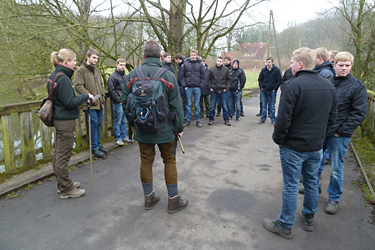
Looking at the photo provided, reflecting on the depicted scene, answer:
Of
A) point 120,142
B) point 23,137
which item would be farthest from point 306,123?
point 120,142

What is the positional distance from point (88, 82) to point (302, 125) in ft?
12.9

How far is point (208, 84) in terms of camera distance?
8719 millimetres

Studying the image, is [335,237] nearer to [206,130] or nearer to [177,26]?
[206,130]

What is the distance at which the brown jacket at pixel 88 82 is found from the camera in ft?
16.3

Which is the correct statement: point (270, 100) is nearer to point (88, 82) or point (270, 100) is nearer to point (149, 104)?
point (88, 82)

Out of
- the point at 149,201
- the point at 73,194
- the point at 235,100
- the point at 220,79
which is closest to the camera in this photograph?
the point at 149,201

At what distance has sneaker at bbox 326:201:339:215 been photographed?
343cm

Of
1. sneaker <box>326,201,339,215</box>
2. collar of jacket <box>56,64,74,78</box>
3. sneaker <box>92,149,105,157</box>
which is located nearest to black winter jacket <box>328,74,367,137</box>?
sneaker <box>326,201,339,215</box>

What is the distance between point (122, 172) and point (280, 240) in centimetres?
282

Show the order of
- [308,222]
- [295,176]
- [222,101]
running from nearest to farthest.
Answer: [295,176]
[308,222]
[222,101]

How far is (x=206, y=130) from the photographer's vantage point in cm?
773

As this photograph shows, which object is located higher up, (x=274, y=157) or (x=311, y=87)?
(x=311, y=87)

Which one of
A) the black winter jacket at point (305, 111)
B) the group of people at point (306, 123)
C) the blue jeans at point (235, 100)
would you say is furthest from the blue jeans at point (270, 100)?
the black winter jacket at point (305, 111)

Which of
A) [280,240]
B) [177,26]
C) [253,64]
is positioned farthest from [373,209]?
[253,64]
